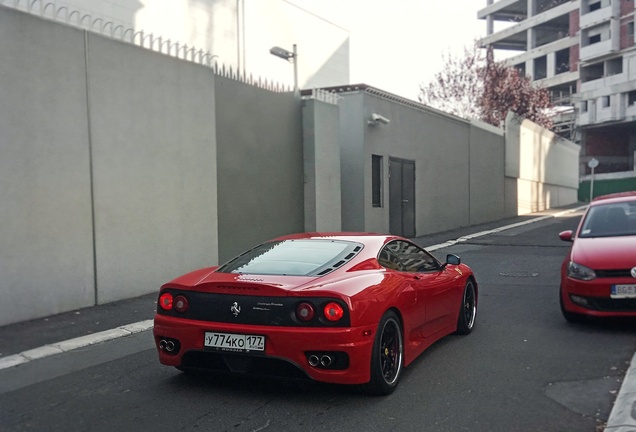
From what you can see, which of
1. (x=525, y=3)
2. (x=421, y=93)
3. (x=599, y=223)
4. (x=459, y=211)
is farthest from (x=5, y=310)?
(x=525, y=3)

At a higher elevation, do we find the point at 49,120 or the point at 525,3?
the point at 525,3

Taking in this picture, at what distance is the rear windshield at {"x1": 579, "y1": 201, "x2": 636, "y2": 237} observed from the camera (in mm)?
8023

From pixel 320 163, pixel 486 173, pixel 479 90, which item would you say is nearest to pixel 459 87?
pixel 479 90

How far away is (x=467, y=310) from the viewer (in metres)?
7.18

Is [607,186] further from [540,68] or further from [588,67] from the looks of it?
[540,68]

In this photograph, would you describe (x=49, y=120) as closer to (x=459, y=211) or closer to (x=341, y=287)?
(x=341, y=287)

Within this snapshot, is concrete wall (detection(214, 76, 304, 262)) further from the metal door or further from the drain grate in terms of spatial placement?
the metal door

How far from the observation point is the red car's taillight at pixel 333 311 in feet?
15.0

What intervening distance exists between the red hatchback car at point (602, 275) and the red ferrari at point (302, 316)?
7.82 feet

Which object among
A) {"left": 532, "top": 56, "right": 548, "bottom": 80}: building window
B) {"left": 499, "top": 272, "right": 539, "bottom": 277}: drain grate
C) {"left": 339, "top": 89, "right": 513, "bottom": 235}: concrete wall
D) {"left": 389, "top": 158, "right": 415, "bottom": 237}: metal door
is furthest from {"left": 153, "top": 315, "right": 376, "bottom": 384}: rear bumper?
{"left": 532, "top": 56, "right": 548, "bottom": 80}: building window

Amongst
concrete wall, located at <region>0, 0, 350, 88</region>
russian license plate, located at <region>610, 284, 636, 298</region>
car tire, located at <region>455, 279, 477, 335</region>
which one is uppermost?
concrete wall, located at <region>0, 0, 350, 88</region>

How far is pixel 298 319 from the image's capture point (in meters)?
4.59

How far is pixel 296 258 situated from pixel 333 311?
941mm

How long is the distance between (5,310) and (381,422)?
5.34 metres
